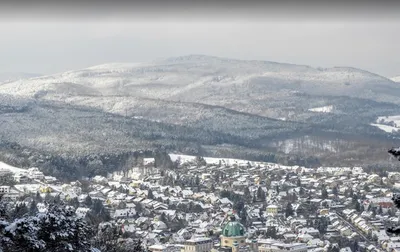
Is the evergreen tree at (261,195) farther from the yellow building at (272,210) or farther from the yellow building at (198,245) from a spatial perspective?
the yellow building at (198,245)

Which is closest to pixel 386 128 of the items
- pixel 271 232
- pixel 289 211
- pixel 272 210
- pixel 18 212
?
pixel 272 210

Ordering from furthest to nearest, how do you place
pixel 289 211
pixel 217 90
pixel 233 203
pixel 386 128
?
pixel 217 90, pixel 386 128, pixel 233 203, pixel 289 211

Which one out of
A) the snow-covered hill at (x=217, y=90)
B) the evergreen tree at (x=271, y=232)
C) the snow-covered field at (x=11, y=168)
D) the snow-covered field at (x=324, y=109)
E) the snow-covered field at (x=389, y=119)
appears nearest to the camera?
the evergreen tree at (x=271, y=232)

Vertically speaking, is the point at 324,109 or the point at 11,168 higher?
the point at 11,168

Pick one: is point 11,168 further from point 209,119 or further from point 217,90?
point 217,90

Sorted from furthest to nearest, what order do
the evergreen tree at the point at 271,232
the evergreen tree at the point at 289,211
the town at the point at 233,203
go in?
the evergreen tree at the point at 289,211
the evergreen tree at the point at 271,232
the town at the point at 233,203

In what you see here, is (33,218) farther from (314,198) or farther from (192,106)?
(192,106)

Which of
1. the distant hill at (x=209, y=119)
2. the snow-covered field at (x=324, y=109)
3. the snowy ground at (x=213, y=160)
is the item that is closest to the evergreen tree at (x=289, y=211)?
the snowy ground at (x=213, y=160)
